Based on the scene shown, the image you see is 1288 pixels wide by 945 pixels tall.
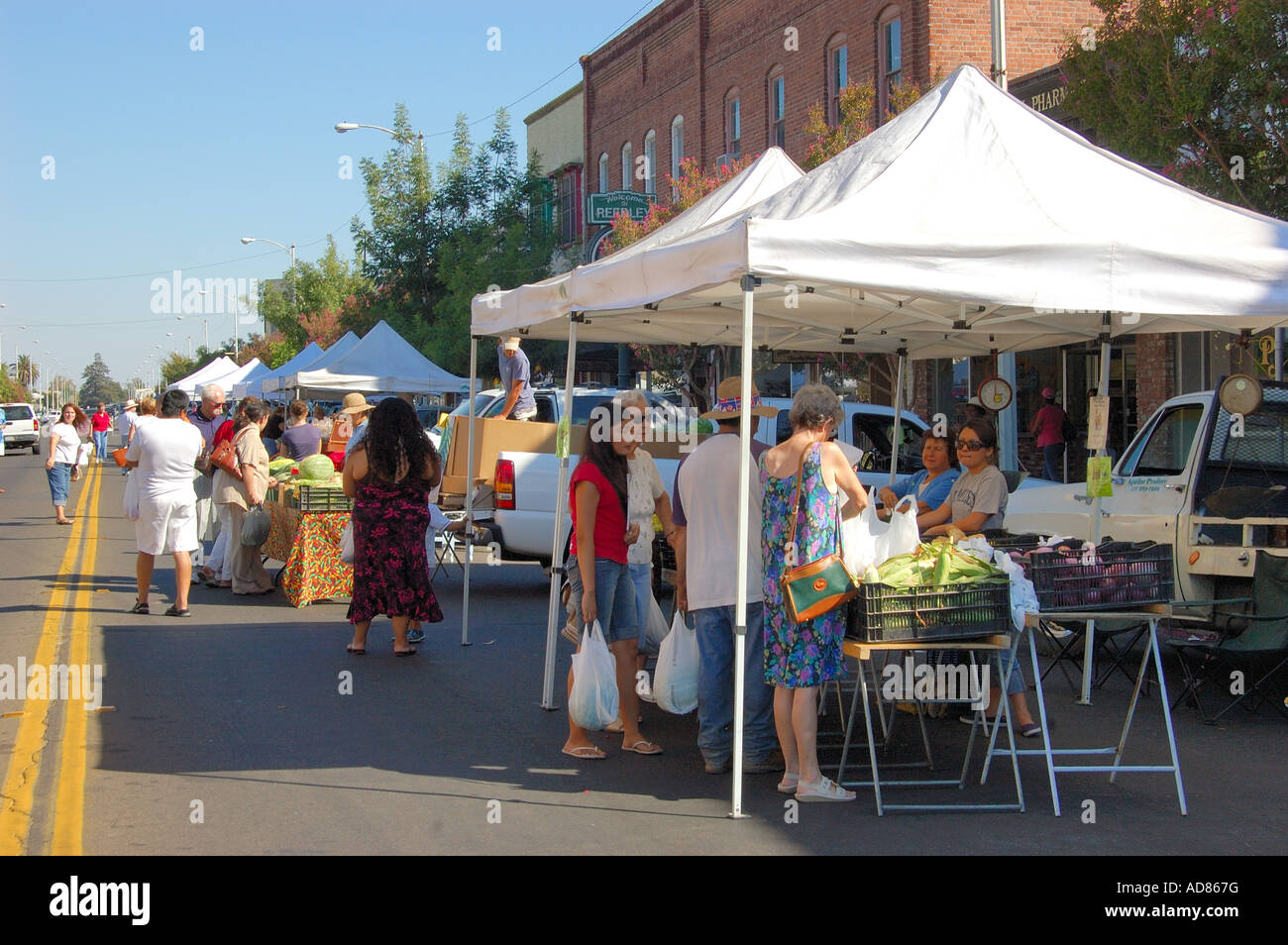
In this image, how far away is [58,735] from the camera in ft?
24.2

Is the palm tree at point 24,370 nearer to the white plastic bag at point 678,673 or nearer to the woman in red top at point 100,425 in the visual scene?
the woman in red top at point 100,425

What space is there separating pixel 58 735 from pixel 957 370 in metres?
17.8

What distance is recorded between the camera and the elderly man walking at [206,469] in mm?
13570

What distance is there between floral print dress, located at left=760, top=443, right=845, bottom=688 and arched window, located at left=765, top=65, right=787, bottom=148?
21535mm

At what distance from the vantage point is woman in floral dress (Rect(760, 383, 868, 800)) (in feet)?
19.3

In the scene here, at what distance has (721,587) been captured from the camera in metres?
6.32

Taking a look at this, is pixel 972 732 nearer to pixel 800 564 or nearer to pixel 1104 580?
pixel 1104 580

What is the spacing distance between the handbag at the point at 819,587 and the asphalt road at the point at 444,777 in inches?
37.4

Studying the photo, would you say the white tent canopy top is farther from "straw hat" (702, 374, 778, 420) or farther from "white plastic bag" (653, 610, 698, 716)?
"white plastic bag" (653, 610, 698, 716)

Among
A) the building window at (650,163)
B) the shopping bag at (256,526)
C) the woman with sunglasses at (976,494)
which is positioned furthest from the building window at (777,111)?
the woman with sunglasses at (976,494)

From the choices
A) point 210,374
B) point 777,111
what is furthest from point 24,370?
point 777,111

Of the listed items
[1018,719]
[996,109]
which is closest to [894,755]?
[1018,719]

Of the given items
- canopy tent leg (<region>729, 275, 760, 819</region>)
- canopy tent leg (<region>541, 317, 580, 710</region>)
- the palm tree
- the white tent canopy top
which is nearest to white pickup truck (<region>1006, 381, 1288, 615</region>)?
the white tent canopy top
